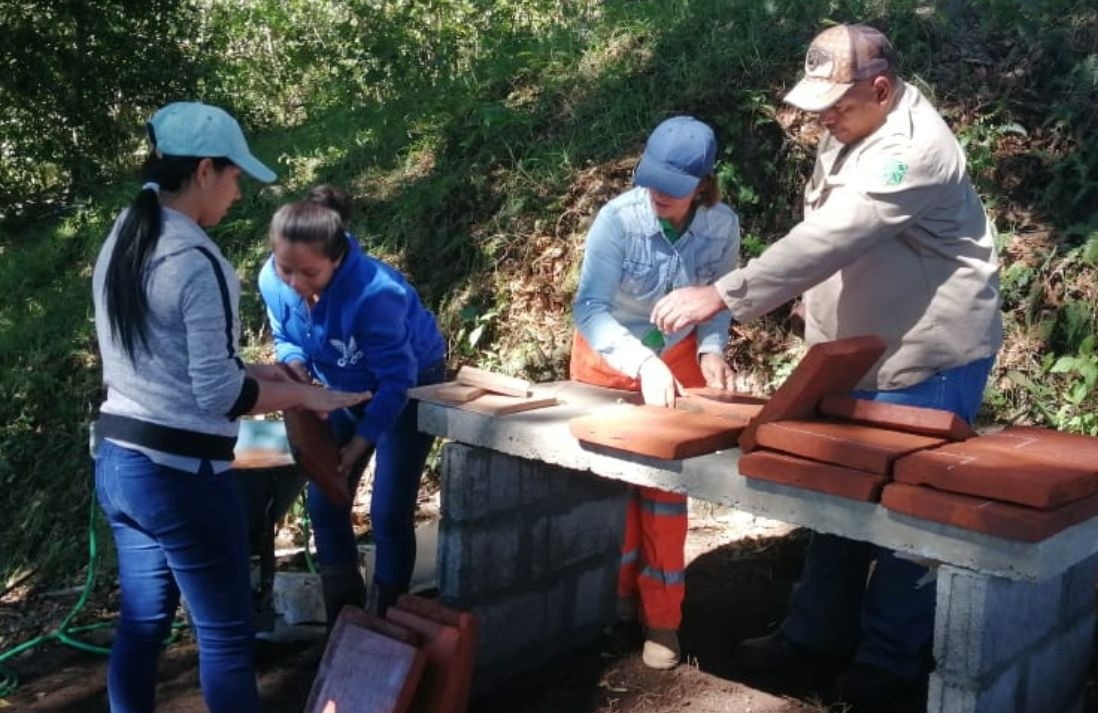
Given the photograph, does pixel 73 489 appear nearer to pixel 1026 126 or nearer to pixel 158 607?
pixel 158 607

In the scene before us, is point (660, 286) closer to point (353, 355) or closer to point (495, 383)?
point (495, 383)

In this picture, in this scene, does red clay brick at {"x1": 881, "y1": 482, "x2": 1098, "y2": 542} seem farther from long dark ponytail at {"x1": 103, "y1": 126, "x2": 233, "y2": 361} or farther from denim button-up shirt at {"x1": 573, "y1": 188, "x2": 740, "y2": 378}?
long dark ponytail at {"x1": 103, "y1": 126, "x2": 233, "y2": 361}

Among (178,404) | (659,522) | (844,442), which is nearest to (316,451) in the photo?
(178,404)

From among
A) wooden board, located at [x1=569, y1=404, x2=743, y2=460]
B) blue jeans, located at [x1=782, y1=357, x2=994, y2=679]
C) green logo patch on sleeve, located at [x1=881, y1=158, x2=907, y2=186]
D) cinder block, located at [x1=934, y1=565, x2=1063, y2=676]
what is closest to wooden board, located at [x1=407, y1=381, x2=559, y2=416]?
wooden board, located at [x1=569, y1=404, x2=743, y2=460]

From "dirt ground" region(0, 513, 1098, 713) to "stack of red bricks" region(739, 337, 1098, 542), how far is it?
3.66ft

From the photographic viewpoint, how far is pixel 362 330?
3.85 meters

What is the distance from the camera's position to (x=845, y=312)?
359 centimetres

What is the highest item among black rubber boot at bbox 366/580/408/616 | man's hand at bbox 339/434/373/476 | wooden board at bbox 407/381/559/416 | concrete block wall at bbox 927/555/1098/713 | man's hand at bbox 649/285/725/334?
man's hand at bbox 649/285/725/334

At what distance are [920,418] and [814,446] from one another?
359 millimetres

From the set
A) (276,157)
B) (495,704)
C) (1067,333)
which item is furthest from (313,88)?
(495,704)

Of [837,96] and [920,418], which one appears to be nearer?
[920,418]

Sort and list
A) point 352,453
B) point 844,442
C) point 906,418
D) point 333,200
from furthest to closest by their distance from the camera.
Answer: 1. point 333,200
2. point 352,453
3. point 906,418
4. point 844,442

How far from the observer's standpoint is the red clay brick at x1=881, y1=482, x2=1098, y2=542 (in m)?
2.55

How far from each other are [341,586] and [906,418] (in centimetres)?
209
